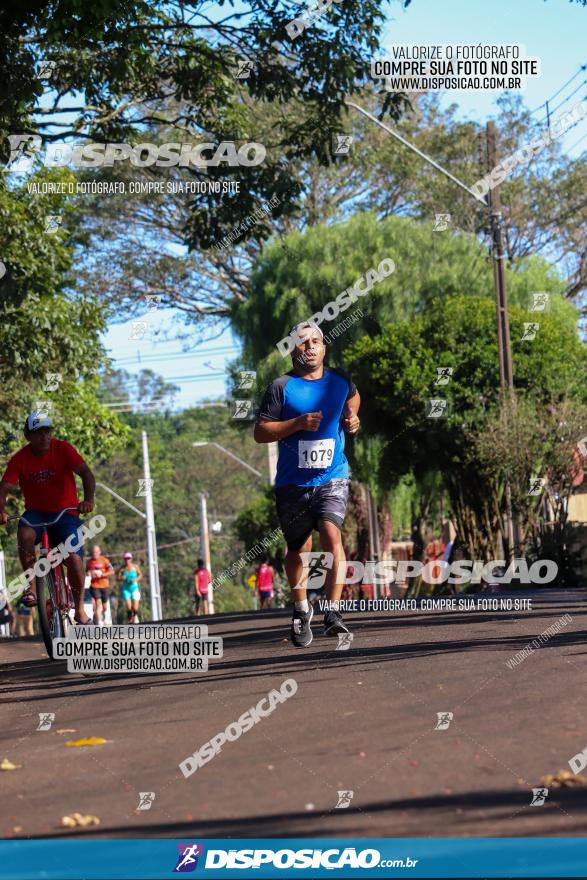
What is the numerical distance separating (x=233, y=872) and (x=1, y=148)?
38.8ft

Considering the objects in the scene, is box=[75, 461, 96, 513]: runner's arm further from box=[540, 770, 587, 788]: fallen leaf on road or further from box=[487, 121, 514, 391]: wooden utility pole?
box=[487, 121, 514, 391]: wooden utility pole

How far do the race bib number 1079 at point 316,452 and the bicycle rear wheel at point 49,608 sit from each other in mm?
2798

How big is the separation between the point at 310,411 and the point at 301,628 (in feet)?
4.94

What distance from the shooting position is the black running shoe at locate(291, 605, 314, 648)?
32.3 ft

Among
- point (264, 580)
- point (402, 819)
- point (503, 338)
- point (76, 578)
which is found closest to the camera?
point (402, 819)

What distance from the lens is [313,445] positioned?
9531 mm

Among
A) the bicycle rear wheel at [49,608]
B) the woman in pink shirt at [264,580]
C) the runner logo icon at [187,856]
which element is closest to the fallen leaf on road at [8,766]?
→ the runner logo icon at [187,856]

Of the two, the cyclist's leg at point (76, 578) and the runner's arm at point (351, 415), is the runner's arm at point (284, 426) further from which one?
the cyclist's leg at point (76, 578)

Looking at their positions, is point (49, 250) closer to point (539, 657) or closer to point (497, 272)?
point (497, 272)

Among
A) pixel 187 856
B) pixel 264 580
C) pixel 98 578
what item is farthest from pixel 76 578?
pixel 264 580

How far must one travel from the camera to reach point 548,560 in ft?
71.1

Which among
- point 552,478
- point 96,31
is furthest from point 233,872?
point 552,478

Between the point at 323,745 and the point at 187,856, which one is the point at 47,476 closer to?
the point at 323,745

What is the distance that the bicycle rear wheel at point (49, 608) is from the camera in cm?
1132
